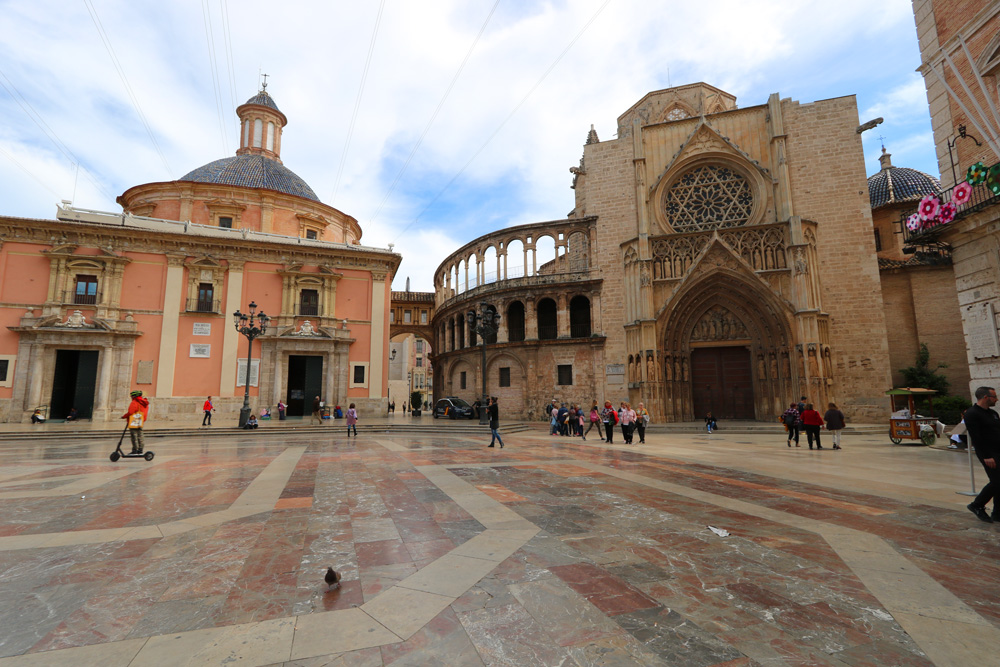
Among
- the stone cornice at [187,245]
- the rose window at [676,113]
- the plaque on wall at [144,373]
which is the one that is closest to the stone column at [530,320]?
the stone cornice at [187,245]

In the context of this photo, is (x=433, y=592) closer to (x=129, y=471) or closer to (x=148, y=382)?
(x=129, y=471)

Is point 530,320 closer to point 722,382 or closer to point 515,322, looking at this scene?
point 515,322

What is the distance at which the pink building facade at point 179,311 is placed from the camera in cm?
2142

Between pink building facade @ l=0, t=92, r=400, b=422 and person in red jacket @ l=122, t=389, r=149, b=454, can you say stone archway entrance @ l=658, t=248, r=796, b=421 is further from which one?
person in red jacket @ l=122, t=389, r=149, b=454

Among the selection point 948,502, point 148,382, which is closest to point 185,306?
point 148,382

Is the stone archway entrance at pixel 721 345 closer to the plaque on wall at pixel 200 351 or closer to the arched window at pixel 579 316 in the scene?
the arched window at pixel 579 316

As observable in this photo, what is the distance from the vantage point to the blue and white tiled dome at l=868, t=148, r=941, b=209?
28438mm

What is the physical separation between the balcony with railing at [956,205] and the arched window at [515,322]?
19.5m

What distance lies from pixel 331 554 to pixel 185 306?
2444 cm

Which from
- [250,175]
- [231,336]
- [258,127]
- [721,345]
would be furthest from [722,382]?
[258,127]

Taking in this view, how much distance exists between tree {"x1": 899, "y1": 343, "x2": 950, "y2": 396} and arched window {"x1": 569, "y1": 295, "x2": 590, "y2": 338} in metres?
16.2

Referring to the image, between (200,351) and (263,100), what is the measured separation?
73.9 feet

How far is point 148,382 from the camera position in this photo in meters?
22.3

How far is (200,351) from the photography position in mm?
23172
